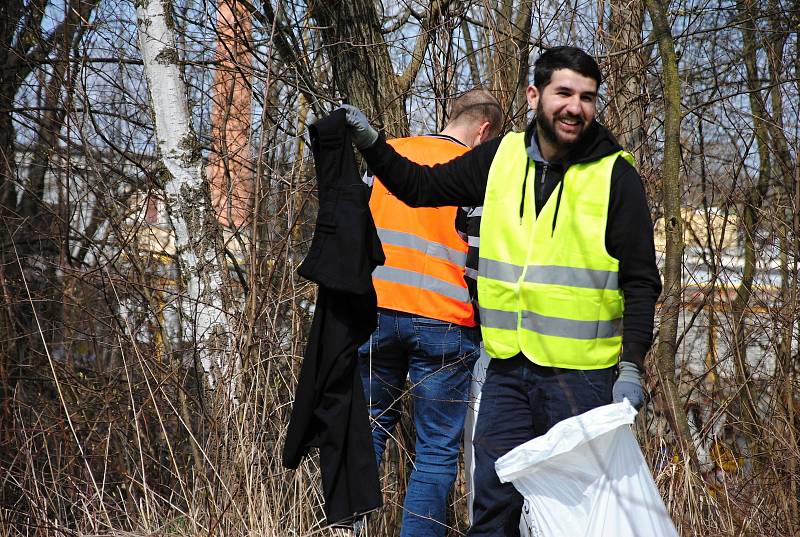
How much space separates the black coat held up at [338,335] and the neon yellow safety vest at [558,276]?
486mm

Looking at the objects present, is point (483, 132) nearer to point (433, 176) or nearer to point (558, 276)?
point (433, 176)

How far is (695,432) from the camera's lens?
4.65 metres

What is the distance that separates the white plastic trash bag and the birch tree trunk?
6.95ft

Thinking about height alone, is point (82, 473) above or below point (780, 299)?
below

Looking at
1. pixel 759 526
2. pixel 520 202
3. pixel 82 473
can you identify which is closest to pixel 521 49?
pixel 520 202

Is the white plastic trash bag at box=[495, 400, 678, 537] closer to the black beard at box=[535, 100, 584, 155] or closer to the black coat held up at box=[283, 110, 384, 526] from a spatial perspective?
the black coat held up at box=[283, 110, 384, 526]

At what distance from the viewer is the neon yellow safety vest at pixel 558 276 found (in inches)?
115

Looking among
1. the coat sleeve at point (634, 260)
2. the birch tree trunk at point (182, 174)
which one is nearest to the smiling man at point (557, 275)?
the coat sleeve at point (634, 260)

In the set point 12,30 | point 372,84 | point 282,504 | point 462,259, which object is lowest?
point 282,504

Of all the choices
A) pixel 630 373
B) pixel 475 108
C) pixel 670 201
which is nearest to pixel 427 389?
pixel 630 373

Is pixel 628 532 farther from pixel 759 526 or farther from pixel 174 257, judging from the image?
pixel 174 257

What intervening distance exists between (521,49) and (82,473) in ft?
10.3

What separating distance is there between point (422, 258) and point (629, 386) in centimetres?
115

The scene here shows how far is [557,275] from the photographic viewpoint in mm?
2949
